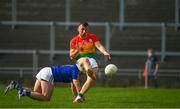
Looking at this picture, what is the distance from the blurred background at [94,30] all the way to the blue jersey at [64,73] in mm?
20320

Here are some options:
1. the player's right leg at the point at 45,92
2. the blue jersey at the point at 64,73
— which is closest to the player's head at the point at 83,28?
the blue jersey at the point at 64,73

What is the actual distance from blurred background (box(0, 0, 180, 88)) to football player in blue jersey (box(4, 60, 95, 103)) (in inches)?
798

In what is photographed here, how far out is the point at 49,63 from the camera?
146ft

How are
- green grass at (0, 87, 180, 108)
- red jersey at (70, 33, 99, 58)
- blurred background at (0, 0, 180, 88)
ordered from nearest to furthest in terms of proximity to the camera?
green grass at (0, 87, 180, 108) → red jersey at (70, 33, 99, 58) → blurred background at (0, 0, 180, 88)

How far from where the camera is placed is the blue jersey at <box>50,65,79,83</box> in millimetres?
20859

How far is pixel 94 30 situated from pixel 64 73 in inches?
1034

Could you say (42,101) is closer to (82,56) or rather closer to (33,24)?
(82,56)

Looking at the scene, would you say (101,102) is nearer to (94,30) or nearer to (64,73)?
(64,73)

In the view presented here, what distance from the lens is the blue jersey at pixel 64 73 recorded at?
20.9m

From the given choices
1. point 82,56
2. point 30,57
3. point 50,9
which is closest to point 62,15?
point 50,9

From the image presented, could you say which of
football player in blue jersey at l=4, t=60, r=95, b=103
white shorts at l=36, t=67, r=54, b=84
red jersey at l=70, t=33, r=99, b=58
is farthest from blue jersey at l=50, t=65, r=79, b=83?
red jersey at l=70, t=33, r=99, b=58

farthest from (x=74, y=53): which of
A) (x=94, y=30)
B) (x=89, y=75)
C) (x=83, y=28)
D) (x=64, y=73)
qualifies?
(x=94, y=30)

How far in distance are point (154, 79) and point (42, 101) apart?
17544mm

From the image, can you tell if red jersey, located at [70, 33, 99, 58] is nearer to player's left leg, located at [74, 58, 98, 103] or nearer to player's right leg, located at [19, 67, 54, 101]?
player's left leg, located at [74, 58, 98, 103]
